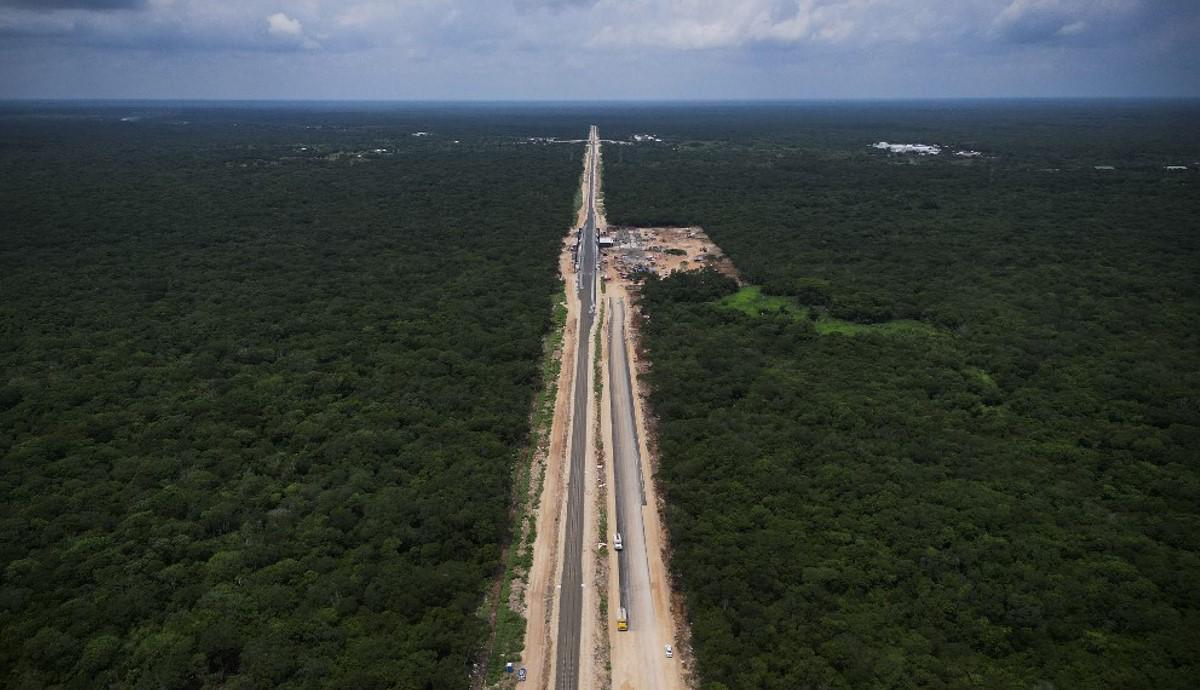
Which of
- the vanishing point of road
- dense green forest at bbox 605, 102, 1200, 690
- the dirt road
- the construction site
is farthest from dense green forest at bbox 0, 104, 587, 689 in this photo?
dense green forest at bbox 605, 102, 1200, 690

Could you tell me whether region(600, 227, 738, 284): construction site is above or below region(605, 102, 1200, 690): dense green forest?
above

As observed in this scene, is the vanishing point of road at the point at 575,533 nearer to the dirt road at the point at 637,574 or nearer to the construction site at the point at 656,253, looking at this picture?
the dirt road at the point at 637,574

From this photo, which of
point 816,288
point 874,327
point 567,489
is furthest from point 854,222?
point 567,489

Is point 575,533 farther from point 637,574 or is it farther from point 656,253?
point 656,253

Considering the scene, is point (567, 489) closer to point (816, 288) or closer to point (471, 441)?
point (471, 441)

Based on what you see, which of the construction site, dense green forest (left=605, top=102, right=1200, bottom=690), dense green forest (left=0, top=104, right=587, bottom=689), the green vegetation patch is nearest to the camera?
dense green forest (left=0, top=104, right=587, bottom=689)

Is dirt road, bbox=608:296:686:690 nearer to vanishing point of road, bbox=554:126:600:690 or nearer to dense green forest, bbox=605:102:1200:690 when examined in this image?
dense green forest, bbox=605:102:1200:690
